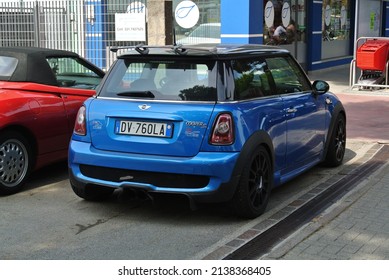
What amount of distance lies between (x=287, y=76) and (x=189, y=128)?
72.3 inches

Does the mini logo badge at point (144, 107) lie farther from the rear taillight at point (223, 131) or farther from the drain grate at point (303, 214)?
the drain grate at point (303, 214)

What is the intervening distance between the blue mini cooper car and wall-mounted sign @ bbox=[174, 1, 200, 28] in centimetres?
1132

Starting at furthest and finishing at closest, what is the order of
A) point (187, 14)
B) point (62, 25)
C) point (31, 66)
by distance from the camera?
point (187, 14), point (62, 25), point (31, 66)

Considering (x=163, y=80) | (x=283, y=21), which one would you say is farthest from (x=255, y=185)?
(x=283, y=21)

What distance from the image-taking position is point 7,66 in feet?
22.0

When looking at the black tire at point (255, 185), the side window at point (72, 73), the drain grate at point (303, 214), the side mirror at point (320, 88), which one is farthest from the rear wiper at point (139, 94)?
the side mirror at point (320, 88)

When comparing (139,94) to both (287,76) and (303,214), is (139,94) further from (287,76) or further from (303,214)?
(303,214)

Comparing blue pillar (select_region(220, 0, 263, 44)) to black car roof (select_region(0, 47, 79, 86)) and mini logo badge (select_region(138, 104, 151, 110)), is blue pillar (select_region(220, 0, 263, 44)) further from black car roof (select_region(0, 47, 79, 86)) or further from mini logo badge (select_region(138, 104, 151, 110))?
mini logo badge (select_region(138, 104, 151, 110))

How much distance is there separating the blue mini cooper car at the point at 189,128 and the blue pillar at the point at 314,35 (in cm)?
1530

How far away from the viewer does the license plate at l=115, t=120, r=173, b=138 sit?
4930 millimetres

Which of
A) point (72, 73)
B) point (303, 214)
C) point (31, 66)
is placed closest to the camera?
point (303, 214)

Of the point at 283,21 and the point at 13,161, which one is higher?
the point at 283,21

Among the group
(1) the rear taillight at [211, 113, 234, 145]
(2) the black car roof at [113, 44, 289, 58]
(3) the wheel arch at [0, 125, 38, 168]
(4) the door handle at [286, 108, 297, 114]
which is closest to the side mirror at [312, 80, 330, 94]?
(4) the door handle at [286, 108, 297, 114]

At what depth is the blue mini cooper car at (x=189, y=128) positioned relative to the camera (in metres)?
4.86
